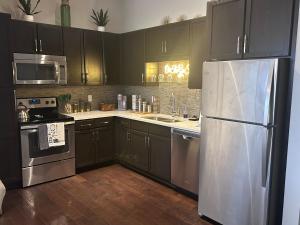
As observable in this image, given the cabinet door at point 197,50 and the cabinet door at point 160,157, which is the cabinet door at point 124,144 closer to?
the cabinet door at point 160,157

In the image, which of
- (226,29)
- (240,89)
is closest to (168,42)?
(226,29)

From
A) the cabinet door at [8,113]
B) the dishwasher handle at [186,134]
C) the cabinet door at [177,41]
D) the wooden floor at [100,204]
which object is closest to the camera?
the wooden floor at [100,204]

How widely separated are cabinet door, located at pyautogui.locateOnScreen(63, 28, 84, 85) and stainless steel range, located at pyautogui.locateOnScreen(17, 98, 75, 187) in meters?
0.51

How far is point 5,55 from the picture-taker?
332cm

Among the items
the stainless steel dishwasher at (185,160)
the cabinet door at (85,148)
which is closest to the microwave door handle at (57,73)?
the cabinet door at (85,148)

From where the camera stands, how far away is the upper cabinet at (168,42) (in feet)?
11.5

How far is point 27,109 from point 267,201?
135 inches

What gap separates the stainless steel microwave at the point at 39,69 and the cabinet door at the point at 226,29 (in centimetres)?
245

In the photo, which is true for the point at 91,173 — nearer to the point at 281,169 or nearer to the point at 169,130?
the point at 169,130

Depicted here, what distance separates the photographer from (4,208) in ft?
9.86

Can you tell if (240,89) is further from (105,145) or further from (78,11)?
(78,11)

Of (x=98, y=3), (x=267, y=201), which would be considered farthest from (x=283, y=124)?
(x=98, y=3)

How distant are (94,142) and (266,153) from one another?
Answer: 9.27 feet

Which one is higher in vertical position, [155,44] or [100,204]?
[155,44]
